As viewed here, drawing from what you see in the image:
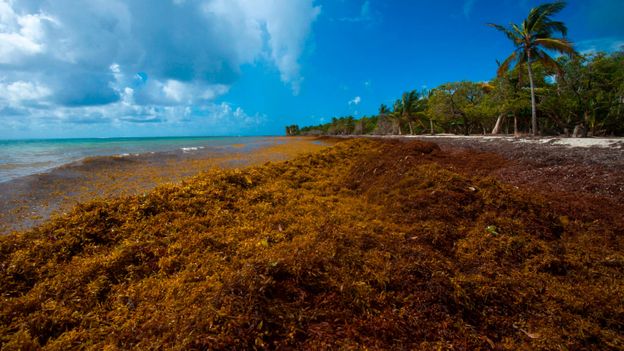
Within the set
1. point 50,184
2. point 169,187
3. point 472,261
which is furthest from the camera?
point 50,184

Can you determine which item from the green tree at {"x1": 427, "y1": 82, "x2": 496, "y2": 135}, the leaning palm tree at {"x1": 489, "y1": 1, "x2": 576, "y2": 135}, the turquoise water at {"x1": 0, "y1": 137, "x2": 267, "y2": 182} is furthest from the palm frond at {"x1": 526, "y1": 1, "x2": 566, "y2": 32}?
the turquoise water at {"x1": 0, "y1": 137, "x2": 267, "y2": 182}

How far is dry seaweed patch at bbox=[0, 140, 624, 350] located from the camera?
191 cm

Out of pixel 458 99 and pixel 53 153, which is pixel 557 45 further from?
pixel 53 153

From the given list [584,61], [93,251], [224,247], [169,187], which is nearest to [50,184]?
[169,187]

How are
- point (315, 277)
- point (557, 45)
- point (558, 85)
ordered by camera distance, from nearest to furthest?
1. point (315, 277)
2. point (557, 45)
3. point (558, 85)

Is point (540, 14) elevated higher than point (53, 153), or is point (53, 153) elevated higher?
point (540, 14)

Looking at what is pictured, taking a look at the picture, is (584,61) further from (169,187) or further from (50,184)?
(50,184)

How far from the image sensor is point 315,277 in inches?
98.0

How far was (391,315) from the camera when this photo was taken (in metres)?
2.12

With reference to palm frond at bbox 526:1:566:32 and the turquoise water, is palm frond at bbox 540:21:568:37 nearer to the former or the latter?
palm frond at bbox 526:1:566:32

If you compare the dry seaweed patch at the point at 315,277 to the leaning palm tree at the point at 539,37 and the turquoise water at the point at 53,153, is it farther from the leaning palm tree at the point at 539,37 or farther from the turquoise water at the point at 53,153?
the leaning palm tree at the point at 539,37

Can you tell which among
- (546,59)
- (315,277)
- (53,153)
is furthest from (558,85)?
(53,153)

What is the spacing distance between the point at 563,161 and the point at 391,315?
10.8 m

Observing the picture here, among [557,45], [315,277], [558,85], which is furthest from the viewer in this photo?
[558,85]
